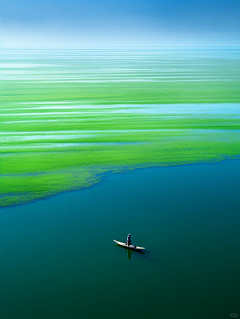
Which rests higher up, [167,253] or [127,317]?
[167,253]

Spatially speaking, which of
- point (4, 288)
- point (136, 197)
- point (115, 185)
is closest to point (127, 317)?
point (4, 288)

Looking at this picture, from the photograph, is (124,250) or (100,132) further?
(100,132)

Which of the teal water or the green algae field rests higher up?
the green algae field

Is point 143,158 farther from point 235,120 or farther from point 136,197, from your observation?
point 235,120

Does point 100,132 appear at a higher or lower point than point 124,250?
higher

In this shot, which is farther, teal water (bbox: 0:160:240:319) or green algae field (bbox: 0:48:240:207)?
green algae field (bbox: 0:48:240:207)

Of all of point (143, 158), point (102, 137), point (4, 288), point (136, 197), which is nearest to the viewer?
point (4, 288)

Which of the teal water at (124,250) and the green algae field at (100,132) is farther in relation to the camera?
the green algae field at (100,132)

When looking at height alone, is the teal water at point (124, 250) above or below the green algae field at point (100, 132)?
below
